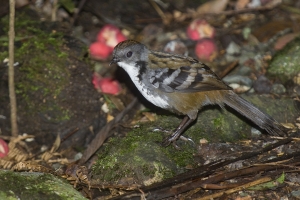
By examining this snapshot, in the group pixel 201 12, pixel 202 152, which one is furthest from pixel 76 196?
pixel 201 12

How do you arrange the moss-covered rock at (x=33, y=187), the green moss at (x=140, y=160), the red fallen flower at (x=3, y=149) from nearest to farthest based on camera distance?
the moss-covered rock at (x=33, y=187) → the green moss at (x=140, y=160) → the red fallen flower at (x=3, y=149)

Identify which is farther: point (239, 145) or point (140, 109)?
point (140, 109)

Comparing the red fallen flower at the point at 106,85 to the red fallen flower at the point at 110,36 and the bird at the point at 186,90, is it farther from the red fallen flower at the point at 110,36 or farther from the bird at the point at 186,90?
the bird at the point at 186,90

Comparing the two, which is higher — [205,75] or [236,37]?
[205,75]

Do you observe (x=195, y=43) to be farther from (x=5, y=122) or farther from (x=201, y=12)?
(x=5, y=122)

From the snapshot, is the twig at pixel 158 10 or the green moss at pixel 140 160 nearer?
the green moss at pixel 140 160

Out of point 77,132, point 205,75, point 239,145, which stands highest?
point 205,75

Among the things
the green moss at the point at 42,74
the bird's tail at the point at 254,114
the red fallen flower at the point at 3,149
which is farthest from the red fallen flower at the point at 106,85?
the bird's tail at the point at 254,114
